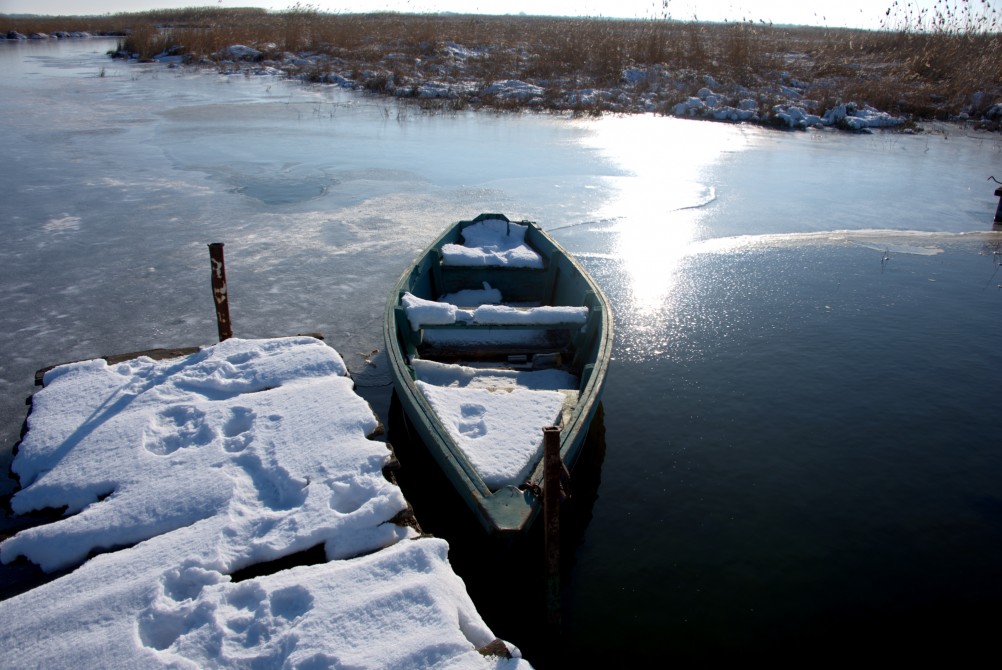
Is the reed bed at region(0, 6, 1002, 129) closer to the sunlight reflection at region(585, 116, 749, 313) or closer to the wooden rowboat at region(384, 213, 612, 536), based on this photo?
the sunlight reflection at region(585, 116, 749, 313)

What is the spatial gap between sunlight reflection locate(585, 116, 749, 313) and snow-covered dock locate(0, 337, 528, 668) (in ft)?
14.4

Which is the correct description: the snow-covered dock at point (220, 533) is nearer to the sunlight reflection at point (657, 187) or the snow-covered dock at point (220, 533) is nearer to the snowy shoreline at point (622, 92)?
the sunlight reflection at point (657, 187)

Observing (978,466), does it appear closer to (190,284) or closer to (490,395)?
(490,395)

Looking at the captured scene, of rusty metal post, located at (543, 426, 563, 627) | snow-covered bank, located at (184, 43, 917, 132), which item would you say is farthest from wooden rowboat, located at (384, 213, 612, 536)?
snow-covered bank, located at (184, 43, 917, 132)

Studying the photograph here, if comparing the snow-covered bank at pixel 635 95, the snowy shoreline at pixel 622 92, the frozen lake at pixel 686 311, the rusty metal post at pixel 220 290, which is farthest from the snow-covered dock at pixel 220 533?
the snow-covered bank at pixel 635 95

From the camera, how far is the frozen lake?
4.02 meters

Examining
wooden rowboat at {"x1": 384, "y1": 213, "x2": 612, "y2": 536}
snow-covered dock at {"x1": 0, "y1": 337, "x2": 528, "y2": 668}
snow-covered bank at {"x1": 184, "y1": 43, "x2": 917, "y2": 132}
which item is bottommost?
snow-covered dock at {"x1": 0, "y1": 337, "x2": 528, "y2": 668}

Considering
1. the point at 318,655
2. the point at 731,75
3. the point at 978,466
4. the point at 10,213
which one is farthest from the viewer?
the point at 731,75

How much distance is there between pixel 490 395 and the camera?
467cm

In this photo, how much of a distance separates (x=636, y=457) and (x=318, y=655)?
3.03m

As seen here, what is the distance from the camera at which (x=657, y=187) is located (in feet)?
39.5

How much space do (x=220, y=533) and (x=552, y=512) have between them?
1636mm

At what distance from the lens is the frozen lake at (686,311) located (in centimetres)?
402

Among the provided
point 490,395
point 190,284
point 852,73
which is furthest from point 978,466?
point 852,73
